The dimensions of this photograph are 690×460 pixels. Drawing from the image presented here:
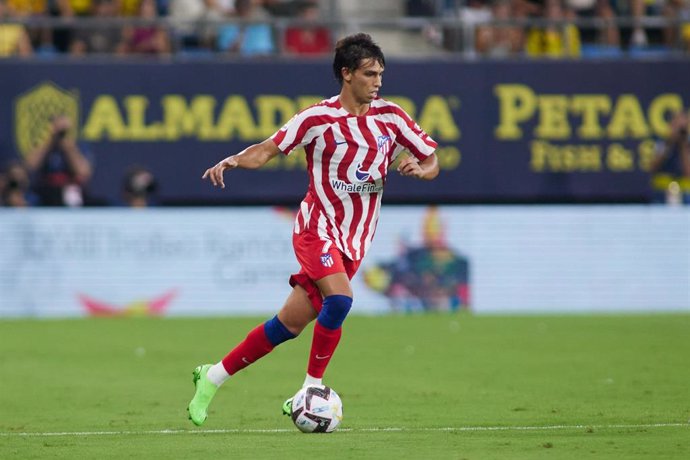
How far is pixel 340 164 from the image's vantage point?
8938 mm

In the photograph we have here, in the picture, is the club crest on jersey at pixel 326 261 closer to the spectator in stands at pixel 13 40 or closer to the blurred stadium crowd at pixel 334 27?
the blurred stadium crowd at pixel 334 27

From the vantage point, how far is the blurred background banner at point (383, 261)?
1862 centimetres

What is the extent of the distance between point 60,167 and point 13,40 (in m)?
1.85

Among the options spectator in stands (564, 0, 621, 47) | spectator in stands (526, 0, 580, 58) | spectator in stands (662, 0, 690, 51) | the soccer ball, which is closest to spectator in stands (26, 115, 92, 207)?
spectator in stands (526, 0, 580, 58)

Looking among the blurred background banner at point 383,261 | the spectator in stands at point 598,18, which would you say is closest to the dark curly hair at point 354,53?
the blurred background banner at point 383,261

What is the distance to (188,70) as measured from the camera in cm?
1952

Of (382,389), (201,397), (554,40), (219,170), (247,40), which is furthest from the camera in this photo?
(554,40)

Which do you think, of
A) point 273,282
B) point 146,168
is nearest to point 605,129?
point 273,282

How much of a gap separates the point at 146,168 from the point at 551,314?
19.6ft

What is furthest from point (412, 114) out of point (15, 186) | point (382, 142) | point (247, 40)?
point (382, 142)

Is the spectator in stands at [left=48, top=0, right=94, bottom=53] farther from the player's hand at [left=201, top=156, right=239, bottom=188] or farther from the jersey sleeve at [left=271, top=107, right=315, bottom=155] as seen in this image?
the player's hand at [left=201, top=156, right=239, bottom=188]

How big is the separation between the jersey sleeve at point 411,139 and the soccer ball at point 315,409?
1692 millimetres

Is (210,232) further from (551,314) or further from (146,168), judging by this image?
(551,314)

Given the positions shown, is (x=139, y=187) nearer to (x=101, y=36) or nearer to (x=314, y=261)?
(x=101, y=36)
